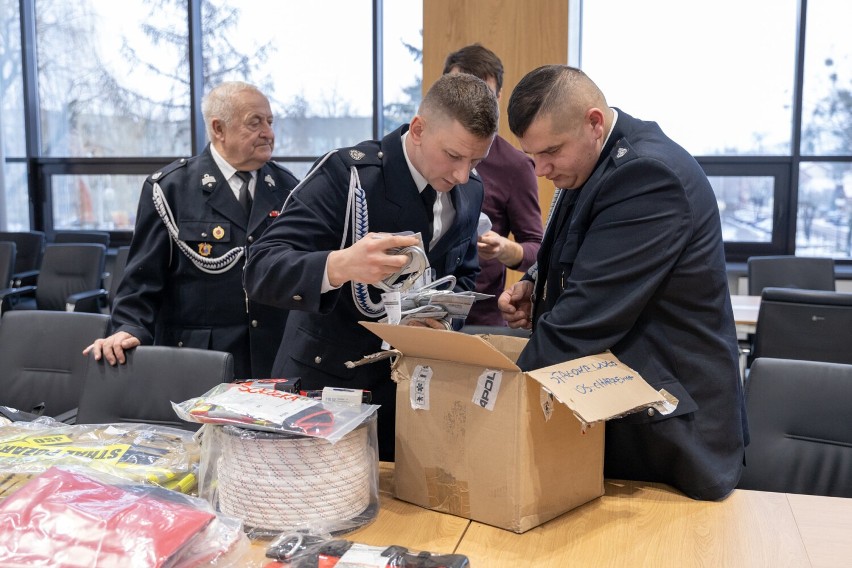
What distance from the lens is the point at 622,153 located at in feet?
4.92

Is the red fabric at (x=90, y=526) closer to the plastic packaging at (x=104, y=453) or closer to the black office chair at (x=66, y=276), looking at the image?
the plastic packaging at (x=104, y=453)

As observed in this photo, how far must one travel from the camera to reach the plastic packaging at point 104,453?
1.38m

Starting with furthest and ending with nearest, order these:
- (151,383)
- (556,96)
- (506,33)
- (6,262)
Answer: (6,262) → (506,33) → (151,383) → (556,96)

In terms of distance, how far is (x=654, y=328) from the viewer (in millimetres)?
1488

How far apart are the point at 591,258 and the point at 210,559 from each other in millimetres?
790

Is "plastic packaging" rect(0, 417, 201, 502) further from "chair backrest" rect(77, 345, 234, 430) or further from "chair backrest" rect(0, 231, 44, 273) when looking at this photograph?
"chair backrest" rect(0, 231, 44, 273)

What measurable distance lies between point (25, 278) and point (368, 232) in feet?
16.3

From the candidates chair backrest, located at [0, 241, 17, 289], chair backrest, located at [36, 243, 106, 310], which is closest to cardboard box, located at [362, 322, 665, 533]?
chair backrest, located at [36, 243, 106, 310]

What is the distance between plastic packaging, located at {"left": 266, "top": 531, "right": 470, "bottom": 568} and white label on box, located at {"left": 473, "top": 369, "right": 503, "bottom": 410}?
0.90ft

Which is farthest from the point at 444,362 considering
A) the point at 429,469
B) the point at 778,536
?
the point at 778,536

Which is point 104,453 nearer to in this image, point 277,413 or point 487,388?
point 277,413

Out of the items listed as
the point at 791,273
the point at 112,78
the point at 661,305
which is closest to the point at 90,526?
the point at 661,305

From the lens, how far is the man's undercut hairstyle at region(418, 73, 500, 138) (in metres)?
1.65

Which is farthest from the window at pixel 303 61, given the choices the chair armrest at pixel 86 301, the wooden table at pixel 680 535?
the wooden table at pixel 680 535
